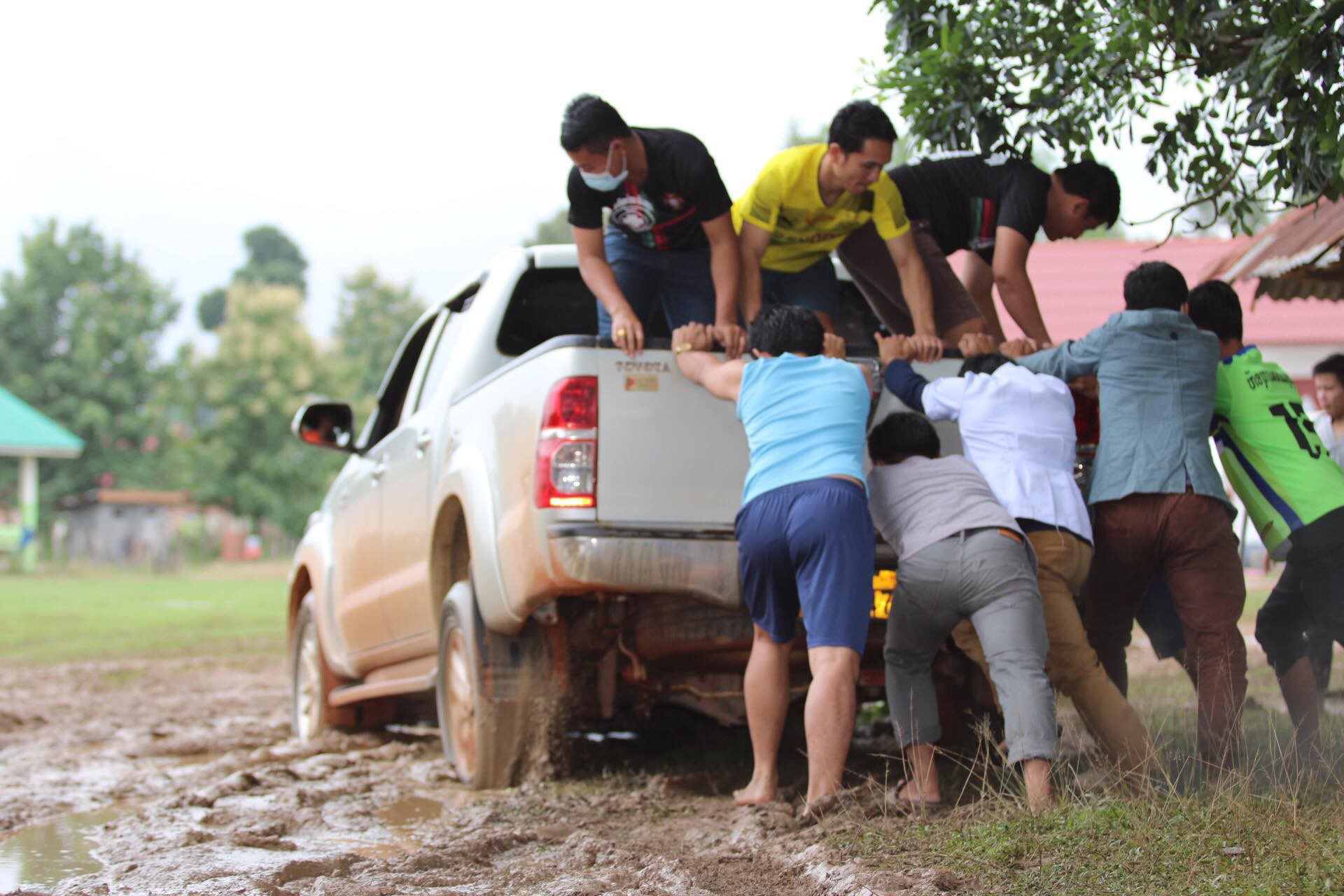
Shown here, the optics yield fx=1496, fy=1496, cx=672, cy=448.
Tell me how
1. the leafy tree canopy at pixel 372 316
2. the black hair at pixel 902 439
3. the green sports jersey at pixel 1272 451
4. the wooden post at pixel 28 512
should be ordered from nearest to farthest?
1. the black hair at pixel 902 439
2. the green sports jersey at pixel 1272 451
3. the wooden post at pixel 28 512
4. the leafy tree canopy at pixel 372 316

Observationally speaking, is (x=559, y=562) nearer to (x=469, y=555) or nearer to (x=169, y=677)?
(x=469, y=555)

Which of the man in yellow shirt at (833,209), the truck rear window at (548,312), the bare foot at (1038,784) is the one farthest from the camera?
the truck rear window at (548,312)

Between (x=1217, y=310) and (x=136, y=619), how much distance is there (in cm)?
1747

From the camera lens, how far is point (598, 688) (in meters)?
5.36

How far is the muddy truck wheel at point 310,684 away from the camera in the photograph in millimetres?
7855

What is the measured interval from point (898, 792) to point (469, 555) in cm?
175

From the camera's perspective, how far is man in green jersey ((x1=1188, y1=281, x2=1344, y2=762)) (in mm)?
5148

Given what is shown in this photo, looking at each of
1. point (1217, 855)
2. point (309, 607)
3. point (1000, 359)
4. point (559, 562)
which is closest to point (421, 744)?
point (309, 607)

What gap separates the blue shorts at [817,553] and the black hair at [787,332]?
50cm

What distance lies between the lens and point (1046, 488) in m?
4.76

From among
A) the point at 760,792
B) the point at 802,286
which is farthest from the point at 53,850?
the point at 802,286

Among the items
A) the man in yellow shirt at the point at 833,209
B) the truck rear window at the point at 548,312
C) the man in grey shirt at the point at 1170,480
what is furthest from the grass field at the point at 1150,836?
the truck rear window at the point at 548,312

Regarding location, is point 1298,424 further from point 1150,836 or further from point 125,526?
point 125,526

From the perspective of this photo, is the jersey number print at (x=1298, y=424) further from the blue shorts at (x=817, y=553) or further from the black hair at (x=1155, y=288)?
the blue shorts at (x=817, y=553)
